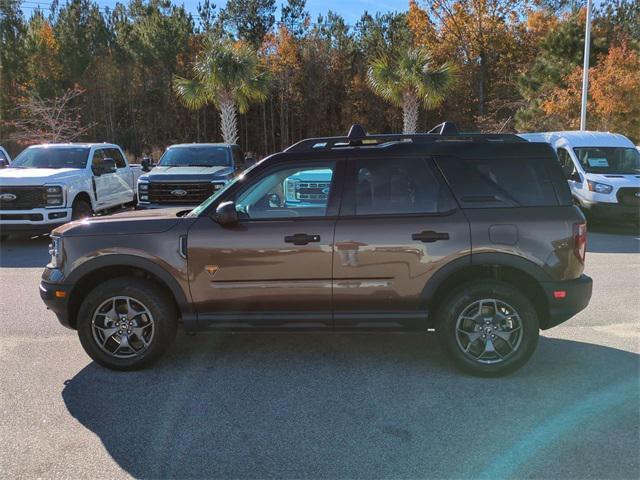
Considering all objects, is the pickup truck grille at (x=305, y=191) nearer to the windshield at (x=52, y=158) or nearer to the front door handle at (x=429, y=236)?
the front door handle at (x=429, y=236)

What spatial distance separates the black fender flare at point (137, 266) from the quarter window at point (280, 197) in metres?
0.77

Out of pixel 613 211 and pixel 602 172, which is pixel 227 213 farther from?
pixel 602 172

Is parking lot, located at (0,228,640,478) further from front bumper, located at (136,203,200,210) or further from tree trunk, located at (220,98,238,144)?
tree trunk, located at (220,98,238,144)

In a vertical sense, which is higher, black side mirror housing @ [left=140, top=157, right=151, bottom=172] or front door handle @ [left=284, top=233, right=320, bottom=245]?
black side mirror housing @ [left=140, top=157, right=151, bottom=172]

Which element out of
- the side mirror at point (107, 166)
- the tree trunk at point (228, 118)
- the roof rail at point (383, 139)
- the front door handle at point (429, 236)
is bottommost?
the front door handle at point (429, 236)

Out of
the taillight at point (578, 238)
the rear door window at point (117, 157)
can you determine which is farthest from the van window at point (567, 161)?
the rear door window at point (117, 157)

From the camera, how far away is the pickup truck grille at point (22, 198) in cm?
1045

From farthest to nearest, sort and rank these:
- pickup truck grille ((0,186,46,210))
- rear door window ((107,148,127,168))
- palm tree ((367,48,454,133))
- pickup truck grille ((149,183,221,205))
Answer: palm tree ((367,48,454,133)) < rear door window ((107,148,127,168)) < pickup truck grille ((149,183,221,205)) < pickup truck grille ((0,186,46,210))

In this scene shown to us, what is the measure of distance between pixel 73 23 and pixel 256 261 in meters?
34.4

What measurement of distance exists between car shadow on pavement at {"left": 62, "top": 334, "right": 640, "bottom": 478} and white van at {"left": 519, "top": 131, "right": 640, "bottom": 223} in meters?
7.87

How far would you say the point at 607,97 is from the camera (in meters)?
19.2

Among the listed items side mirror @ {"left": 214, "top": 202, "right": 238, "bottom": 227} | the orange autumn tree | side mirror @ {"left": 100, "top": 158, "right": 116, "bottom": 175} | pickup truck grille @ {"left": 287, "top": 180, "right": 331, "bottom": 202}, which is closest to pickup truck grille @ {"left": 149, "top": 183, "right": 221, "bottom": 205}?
side mirror @ {"left": 100, "top": 158, "right": 116, "bottom": 175}

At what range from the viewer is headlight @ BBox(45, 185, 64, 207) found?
10.5 meters

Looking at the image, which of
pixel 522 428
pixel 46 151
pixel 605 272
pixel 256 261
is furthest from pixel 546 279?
pixel 46 151
